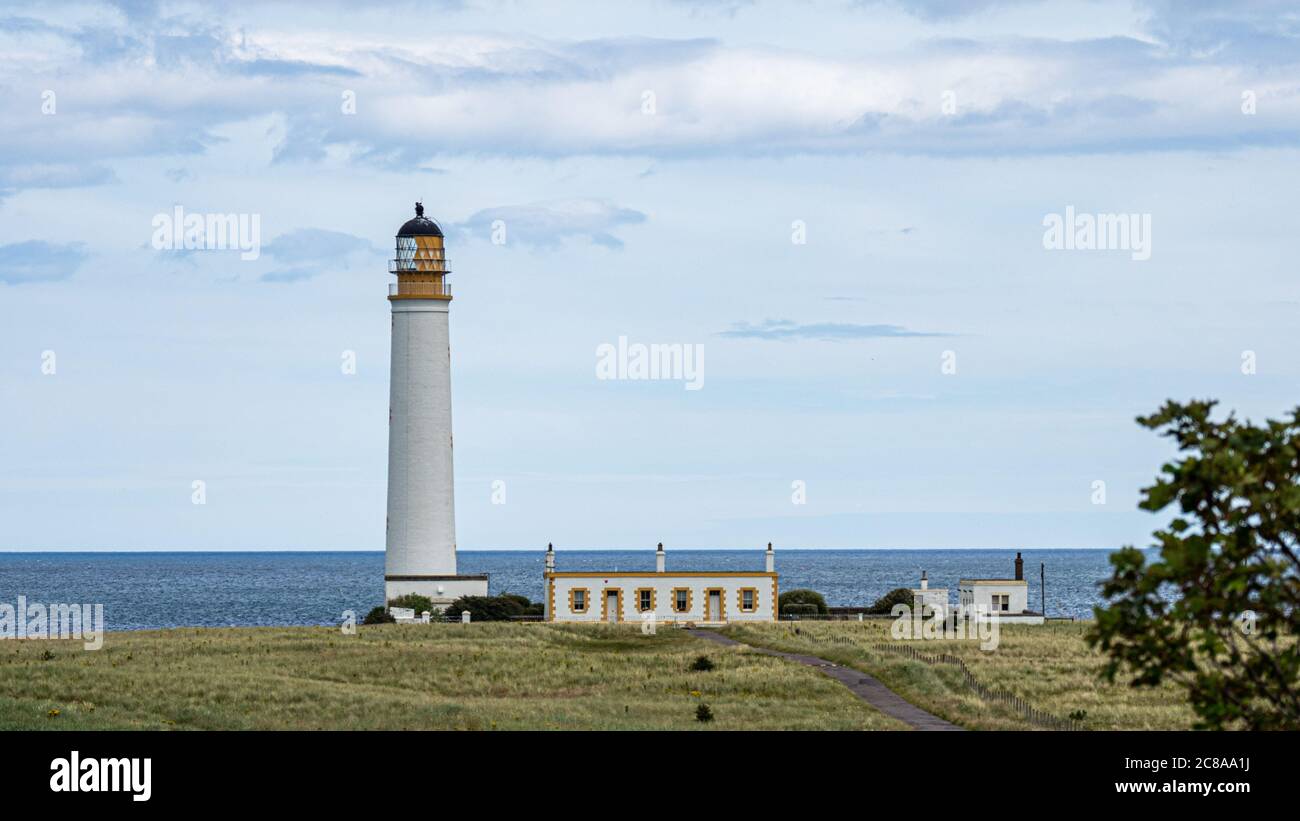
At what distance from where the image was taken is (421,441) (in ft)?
239

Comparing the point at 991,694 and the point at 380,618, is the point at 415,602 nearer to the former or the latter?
the point at 380,618

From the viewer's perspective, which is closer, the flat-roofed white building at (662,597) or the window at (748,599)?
the flat-roofed white building at (662,597)

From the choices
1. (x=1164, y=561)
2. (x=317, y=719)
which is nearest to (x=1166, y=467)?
(x=1164, y=561)

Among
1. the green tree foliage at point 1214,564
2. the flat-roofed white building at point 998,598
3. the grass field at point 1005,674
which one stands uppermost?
the green tree foliage at point 1214,564

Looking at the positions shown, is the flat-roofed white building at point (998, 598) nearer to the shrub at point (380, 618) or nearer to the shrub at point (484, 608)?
the shrub at point (484, 608)

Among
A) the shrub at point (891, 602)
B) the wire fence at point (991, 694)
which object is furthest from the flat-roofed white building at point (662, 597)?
the wire fence at point (991, 694)

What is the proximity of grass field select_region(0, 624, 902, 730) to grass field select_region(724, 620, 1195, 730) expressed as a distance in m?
2.44

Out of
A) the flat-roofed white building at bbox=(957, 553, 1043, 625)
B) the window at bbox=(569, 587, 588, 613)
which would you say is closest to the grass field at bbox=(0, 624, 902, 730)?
the window at bbox=(569, 587, 588, 613)

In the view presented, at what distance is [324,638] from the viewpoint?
5909 centimetres

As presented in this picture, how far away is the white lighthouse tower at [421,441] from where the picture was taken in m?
72.9

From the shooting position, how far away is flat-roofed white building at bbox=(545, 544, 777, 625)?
230 feet

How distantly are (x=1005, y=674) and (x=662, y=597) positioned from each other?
25.0m

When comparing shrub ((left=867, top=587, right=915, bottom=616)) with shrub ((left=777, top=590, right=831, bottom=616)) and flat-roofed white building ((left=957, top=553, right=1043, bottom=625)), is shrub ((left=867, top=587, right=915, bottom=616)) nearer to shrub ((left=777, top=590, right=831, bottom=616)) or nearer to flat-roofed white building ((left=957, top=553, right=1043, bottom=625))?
shrub ((left=777, top=590, right=831, bottom=616))
